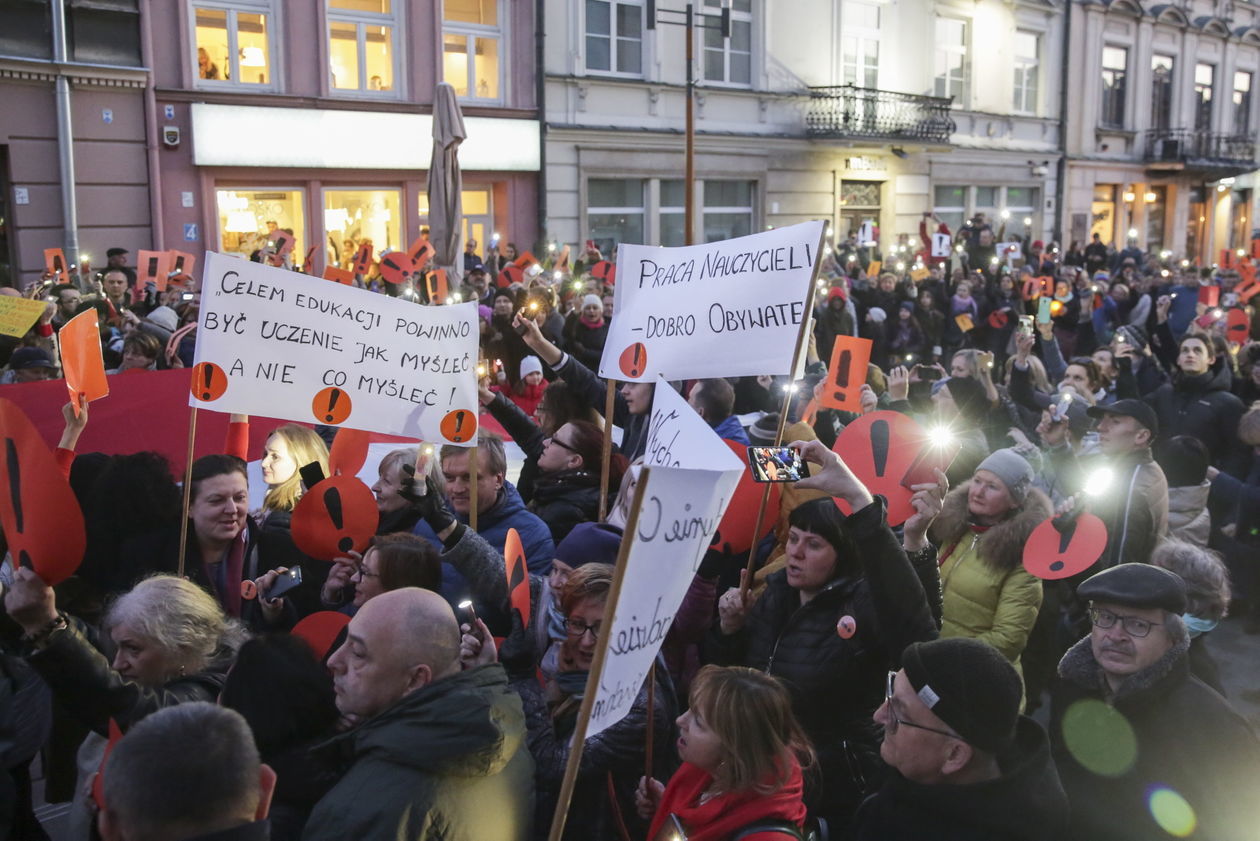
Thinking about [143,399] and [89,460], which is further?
[143,399]

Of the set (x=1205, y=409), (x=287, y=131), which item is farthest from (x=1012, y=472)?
(x=287, y=131)

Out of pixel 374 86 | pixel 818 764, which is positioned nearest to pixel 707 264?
pixel 818 764

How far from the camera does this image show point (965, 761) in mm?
2311

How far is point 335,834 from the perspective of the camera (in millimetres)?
2076

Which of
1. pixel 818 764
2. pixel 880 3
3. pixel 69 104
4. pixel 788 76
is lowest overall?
pixel 818 764

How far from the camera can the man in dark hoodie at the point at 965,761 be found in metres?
2.27

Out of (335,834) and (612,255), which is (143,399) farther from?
(612,255)

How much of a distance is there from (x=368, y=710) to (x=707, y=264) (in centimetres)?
→ 225

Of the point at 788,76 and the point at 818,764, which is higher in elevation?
the point at 788,76

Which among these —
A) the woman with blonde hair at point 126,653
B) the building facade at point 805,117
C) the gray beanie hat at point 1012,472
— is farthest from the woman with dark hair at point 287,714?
the building facade at point 805,117

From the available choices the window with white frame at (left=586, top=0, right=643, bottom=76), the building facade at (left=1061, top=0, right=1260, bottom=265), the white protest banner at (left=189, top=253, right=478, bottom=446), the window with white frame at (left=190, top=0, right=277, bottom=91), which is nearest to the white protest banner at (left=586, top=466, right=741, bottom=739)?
the white protest banner at (left=189, top=253, right=478, bottom=446)

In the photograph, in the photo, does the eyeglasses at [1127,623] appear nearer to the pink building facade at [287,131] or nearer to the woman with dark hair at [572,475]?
the woman with dark hair at [572,475]

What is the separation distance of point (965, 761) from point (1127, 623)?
30.7 inches

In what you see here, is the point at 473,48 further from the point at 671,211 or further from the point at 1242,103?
the point at 1242,103
